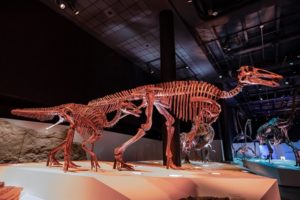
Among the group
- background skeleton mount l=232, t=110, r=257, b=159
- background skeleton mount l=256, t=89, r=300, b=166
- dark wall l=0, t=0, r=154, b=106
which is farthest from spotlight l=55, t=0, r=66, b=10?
background skeleton mount l=256, t=89, r=300, b=166

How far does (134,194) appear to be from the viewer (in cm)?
221

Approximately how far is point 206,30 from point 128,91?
5.29 m

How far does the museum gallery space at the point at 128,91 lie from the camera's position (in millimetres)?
2984

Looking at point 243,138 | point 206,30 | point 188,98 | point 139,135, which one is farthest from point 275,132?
point 139,135

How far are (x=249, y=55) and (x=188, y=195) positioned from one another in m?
8.81

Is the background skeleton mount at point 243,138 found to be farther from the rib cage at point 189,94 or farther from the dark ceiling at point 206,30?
the rib cage at point 189,94

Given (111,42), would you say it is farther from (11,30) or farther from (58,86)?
(11,30)

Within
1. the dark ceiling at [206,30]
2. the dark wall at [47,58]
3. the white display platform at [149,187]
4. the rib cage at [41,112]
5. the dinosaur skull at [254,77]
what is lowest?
the white display platform at [149,187]

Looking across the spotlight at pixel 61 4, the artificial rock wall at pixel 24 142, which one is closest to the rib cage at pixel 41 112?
the artificial rock wall at pixel 24 142

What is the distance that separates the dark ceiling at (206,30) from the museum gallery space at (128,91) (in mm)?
44

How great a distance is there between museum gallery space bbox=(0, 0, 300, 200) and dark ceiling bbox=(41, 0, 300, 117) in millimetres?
44

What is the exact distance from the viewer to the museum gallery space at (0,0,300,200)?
117 inches

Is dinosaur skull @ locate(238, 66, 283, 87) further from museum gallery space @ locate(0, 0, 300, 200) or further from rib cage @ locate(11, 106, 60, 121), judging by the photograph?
rib cage @ locate(11, 106, 60, 121)

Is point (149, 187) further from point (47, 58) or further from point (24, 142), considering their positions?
point (47, 58)
